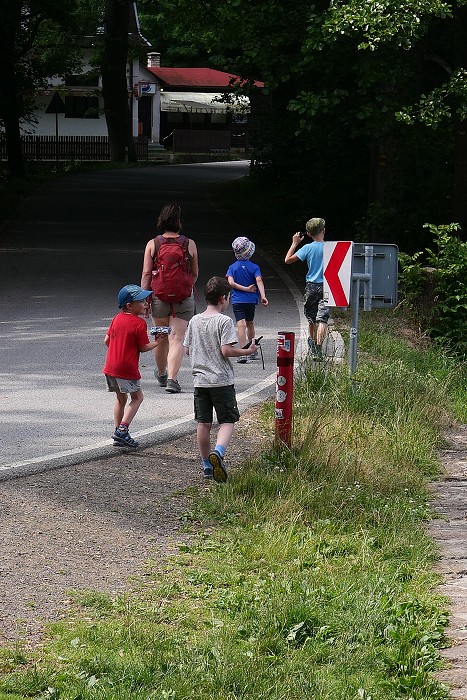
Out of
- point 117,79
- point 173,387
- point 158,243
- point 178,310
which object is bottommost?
point 173,387

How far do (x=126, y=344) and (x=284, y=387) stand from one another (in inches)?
48.1

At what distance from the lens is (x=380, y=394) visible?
11023 mm

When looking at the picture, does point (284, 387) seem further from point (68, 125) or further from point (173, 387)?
point (68, 125)

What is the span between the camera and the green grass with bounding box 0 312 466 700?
5047mm

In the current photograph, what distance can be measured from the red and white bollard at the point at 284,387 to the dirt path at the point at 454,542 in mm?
1175

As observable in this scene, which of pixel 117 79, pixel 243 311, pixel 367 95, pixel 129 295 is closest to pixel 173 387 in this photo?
pixel 243 311

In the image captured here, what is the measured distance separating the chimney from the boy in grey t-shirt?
261 feet

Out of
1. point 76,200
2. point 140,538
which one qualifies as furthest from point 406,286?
point 76,200

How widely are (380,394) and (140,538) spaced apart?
14.2 feet

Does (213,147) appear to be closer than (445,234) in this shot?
No

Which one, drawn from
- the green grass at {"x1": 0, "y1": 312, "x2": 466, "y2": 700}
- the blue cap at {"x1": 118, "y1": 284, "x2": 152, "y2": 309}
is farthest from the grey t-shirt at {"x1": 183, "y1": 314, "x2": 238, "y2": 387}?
the blue cap at {"x1": 118, "y1": 284, "x2": 152, "y2": 309}

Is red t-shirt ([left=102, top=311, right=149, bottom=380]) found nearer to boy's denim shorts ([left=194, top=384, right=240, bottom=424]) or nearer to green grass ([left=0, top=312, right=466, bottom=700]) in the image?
boy's denim shorts ([left=194, top=384, right=240, bottom=424])

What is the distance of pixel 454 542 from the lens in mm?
7551

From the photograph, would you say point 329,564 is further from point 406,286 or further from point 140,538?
point 406,286
